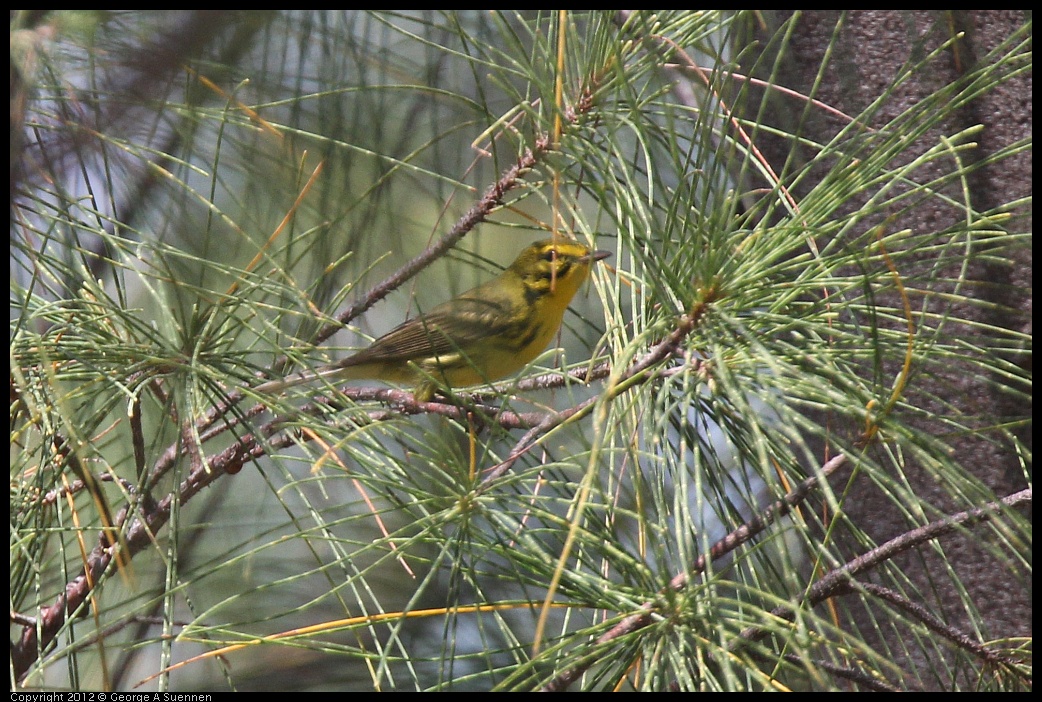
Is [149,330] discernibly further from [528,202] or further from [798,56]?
[528,202]

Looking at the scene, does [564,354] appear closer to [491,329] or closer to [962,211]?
[962,211]

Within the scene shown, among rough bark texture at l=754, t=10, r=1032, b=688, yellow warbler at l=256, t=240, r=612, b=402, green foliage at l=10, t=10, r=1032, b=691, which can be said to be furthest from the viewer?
yellow warbler at l=256, t=240, r=612, b=402

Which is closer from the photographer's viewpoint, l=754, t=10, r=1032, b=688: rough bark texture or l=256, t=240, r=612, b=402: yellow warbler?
l=754, t=10, r=1032, b=688: rough bark texture

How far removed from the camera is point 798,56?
6.33ft

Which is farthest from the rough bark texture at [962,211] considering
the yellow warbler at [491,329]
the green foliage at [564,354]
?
the yellow warbler at [491,329]

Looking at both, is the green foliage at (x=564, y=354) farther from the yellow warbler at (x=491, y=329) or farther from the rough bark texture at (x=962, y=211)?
the yellow warbler at (x=491, y=329)

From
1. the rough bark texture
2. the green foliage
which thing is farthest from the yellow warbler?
the rough bark texture

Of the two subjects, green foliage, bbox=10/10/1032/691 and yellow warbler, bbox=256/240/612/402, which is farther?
yellow warbler, bbox=256/240/612/402

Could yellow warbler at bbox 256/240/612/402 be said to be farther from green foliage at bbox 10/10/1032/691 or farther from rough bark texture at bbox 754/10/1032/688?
rough bark texture at bbox 754/10/1032/688

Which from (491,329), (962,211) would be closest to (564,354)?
(962,211)

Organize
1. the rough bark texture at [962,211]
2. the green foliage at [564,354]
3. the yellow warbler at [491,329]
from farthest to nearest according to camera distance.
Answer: the yellow warbler at [491,329]
the rough bark texture at [962,211]
the green foliage at [564,354]

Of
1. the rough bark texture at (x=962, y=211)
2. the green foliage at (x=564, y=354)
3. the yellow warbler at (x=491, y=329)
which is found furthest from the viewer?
the yellow warbler at (x=491, y=329)

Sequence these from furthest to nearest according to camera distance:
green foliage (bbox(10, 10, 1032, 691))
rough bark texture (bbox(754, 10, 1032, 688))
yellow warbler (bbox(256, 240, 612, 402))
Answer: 1. yellow warbler (bbox(256, 240, 612, 402))
2. rough bark texture (bbox(754, 10, 1032, 688))
3. green foliage (bbox(10, 10, 1032, 691))

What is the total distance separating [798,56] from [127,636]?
7.32 feet
